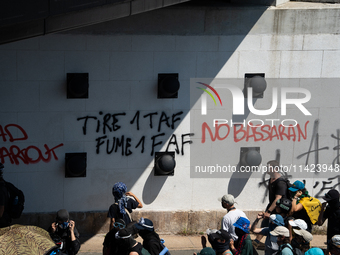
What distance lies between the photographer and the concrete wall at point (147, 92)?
765 cm

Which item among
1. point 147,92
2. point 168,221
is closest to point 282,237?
point 168,221

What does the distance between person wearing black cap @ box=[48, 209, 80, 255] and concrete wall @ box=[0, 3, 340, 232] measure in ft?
7.96

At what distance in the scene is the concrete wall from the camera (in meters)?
7.65

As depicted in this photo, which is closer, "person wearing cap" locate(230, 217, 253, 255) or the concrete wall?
"person wearing cap" locate(230, 217, 253, 255)

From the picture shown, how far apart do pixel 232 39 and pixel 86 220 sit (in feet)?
12.7

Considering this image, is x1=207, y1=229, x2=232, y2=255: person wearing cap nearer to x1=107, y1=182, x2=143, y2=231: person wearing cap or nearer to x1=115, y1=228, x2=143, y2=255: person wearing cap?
x1=115, y1=228, x2=143, y2=255: person wearing cap

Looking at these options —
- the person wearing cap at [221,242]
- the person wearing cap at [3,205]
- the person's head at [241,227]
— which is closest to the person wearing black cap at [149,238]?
the person wearing cap at [221,242]

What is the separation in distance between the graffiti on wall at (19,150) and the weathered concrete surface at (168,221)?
968 millimetres

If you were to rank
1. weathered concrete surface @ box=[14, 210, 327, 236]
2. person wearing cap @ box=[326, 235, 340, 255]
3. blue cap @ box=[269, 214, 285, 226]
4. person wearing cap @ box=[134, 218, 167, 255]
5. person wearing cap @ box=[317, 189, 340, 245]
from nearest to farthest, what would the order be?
person wearing cap @ box=[134, 218, 167, 255] → person wearing cap @ box=[326, 235, 340, 255] → blue cap @ box=[269, 214, 285, 226] → person wearing cap @ box=[317, 189, 340, 245] → weathered concrete surface @ box=[14, 210, 327, 236]

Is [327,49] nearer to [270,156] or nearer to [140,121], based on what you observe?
[270,156]

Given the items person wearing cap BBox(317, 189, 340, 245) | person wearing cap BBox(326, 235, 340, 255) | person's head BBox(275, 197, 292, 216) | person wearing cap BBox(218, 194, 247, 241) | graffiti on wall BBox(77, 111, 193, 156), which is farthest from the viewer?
graffiti on wall BBox(77, 111, 193, 156)

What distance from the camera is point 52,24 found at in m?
5.52

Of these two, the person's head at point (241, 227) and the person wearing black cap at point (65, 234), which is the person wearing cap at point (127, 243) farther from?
the person's head at point (241, 227)

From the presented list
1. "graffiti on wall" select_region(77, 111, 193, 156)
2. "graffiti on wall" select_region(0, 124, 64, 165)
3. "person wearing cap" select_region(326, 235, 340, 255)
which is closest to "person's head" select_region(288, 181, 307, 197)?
"person wearing cap" select_region(326, 235, 340, 255)
